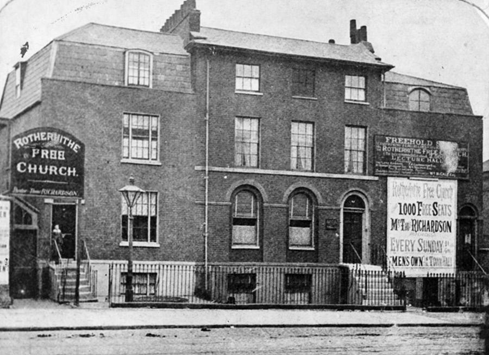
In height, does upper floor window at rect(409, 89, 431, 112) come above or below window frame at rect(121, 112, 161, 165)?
above

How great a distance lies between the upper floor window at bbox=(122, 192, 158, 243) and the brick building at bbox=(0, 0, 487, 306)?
0.19ft

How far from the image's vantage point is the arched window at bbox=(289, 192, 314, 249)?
30.9m

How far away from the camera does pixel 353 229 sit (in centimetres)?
3194

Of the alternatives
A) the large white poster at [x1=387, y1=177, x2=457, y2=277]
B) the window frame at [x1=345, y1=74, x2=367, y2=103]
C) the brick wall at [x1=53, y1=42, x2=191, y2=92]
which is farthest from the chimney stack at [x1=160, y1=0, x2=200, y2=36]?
the large white poster at [x1=387, y1=177, x2=457, y2=277]

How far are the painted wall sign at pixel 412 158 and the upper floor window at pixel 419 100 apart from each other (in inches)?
76.0

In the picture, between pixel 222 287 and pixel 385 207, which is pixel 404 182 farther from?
pixel 222 287

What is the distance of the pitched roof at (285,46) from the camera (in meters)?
29.9

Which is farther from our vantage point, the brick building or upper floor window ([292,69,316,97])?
upper floor window ([292,69,316,97])

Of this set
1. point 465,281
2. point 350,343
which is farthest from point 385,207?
point 350,343

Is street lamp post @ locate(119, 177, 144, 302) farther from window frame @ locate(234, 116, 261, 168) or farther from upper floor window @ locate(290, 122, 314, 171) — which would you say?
upper floor window @ locate(290, 122, 314, 171)

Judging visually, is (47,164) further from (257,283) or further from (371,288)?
(371,288)

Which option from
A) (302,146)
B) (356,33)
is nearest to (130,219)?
(302,146)

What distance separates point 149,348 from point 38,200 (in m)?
14.2

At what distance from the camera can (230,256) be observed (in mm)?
29609
